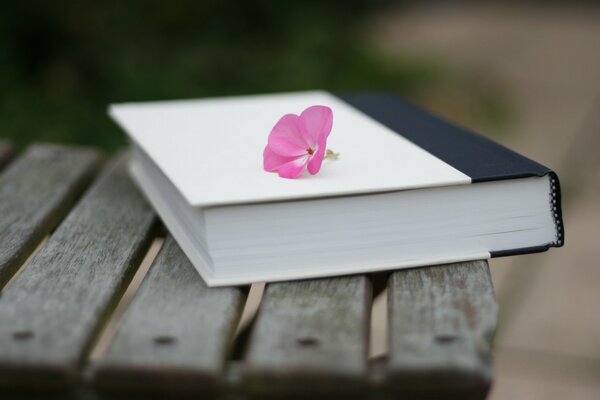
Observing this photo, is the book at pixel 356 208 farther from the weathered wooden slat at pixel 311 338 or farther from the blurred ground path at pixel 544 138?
the blurred ground path at pixel 544 138

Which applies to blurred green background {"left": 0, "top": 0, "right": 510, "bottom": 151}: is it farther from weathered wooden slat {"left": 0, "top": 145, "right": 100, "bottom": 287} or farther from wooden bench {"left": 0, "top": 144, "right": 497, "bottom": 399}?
wooden bench {"left": 0, "top": 144, "right": 497, "bottom": 399}

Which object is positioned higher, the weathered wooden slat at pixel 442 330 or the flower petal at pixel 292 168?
the flower petal at pixel 292 168

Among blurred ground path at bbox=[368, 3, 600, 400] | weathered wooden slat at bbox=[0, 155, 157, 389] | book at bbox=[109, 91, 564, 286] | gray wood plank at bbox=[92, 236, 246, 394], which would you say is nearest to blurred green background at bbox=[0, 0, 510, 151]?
blurred ground path at bbox=[368, 3, 600, 400]

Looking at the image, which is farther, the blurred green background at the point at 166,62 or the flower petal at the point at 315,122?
the blurred green background at the point at 166,62

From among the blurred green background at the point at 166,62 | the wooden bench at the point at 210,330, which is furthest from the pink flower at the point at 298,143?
the blurred green background at the point at 166,62

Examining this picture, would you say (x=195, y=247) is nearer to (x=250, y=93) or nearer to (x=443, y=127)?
(x=443, y=127)

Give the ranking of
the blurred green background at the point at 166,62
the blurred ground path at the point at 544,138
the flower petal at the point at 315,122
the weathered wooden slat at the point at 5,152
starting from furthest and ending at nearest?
the blurred green background at the point at 166,62, the blurred ground path at the point at 544,138, the weathered wooden slat at the point at 5,152, the flower petal at the point at 315,122

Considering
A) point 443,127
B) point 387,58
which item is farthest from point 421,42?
point 443,127
